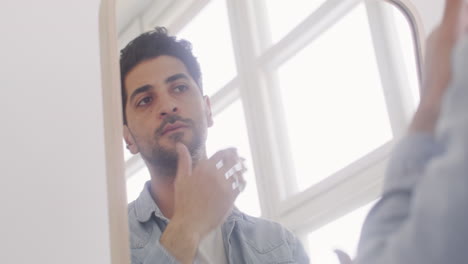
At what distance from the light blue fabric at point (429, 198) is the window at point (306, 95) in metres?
0.52

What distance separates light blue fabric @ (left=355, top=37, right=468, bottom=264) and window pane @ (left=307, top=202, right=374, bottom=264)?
0.52m

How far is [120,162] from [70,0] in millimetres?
304

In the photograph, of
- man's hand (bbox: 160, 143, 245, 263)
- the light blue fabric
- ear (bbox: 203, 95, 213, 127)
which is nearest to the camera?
the light blue fabric

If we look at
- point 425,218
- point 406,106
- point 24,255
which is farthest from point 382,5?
point 425,218

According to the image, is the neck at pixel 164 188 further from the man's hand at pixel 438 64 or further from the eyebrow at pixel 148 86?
the man's hand at pixel 438 64

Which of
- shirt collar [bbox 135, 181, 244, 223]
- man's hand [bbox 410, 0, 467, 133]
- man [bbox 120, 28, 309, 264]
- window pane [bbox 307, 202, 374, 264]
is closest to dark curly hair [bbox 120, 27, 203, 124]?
man [bbox 120, 28, 309, 264]

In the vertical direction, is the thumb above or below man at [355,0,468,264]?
above

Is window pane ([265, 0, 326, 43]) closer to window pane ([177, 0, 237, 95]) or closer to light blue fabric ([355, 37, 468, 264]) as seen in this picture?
window pane ([177, 0, 237, 95])

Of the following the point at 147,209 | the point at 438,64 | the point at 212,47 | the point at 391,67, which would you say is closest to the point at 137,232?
the point at 147,209

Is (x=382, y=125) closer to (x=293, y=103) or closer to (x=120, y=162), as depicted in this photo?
(x=293, y=103)

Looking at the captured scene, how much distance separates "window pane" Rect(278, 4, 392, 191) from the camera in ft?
3.02

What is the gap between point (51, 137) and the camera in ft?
3.20

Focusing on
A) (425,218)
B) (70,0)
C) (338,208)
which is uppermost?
(70,0)

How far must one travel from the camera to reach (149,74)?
0.91 m
